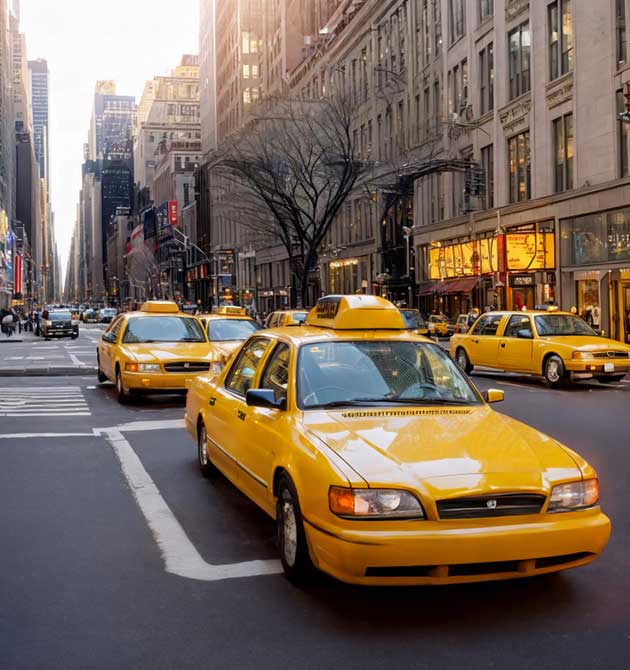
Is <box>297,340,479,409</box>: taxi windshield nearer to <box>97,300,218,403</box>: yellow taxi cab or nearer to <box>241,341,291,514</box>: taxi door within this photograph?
<box>241,341,291,514</box>: taxi door

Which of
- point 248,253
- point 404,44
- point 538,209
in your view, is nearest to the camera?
point 538,209

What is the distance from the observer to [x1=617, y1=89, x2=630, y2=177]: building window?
104 ft

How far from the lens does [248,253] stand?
312 ft

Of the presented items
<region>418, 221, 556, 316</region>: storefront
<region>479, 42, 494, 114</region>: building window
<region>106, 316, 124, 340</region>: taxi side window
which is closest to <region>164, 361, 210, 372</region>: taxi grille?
<region>106, 316, 124, 340</region>: taxi side window

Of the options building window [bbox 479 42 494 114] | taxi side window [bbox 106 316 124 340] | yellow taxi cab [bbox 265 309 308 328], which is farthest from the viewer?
building window [bbox 479 42 494 114]

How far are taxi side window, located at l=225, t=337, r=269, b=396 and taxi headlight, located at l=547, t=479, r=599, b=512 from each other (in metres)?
2.99

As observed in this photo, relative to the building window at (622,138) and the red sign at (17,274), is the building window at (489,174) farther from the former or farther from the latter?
the red sign at (17,274)

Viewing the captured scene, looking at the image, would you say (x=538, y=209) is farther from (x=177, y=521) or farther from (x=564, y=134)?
(x=177, y=521)

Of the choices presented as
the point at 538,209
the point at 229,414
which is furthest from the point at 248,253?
the point at 229,414

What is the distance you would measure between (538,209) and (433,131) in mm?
12298

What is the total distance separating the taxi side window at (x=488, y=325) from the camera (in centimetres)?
2061

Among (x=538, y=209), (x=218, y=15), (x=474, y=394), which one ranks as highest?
(x=218, y=15)

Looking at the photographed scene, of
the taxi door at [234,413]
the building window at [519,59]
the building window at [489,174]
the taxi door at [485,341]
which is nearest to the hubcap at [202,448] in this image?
the taxi door at [234,413]

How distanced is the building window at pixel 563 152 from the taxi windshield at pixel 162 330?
23634mm
